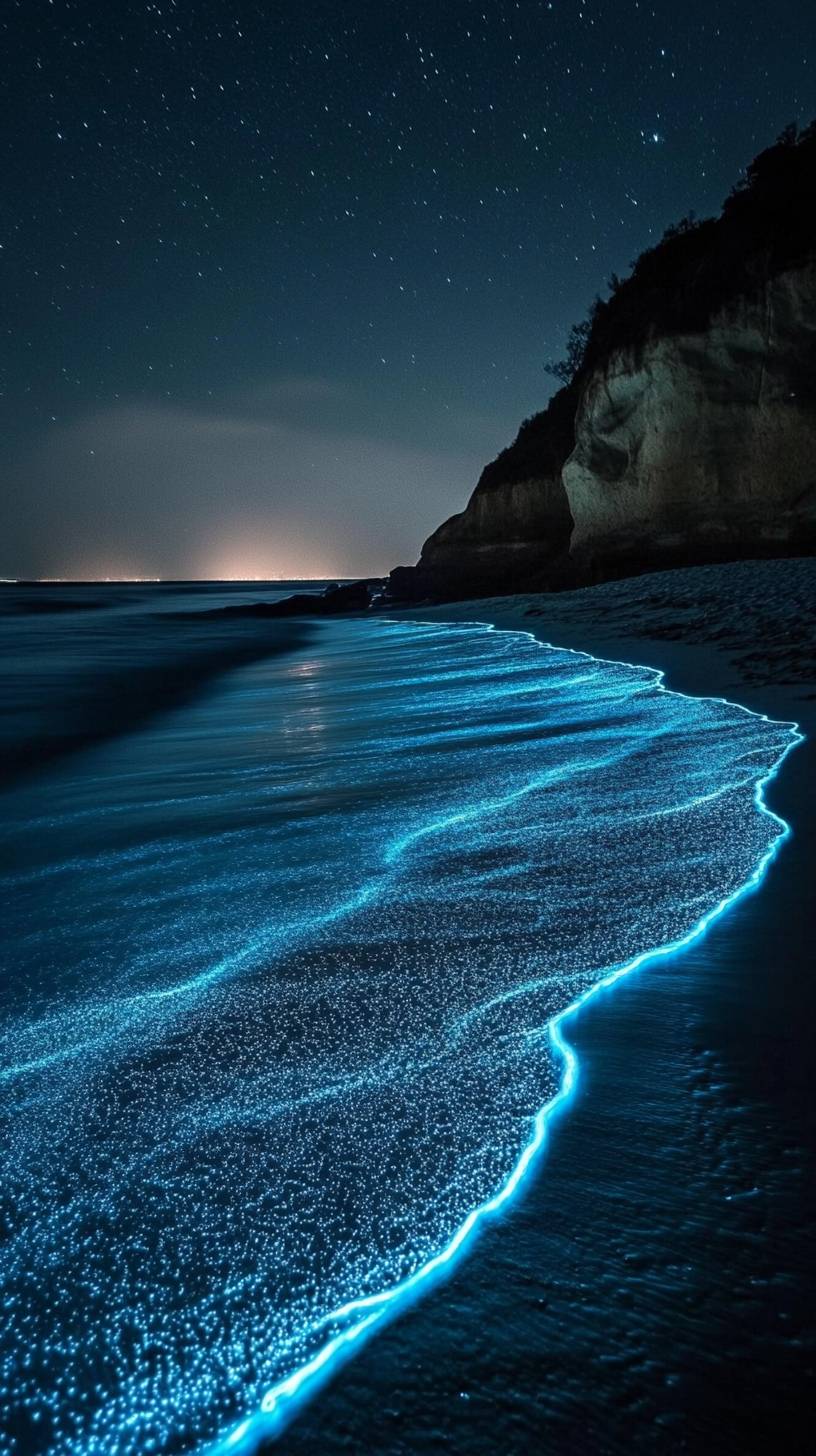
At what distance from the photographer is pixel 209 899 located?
6.93ft

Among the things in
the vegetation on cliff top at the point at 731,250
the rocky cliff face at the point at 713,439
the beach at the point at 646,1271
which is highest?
the vegetation on cliff top at the point at 731,250

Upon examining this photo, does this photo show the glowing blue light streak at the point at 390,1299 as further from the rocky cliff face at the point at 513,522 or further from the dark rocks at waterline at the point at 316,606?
the dark rocks at waterline at the point at 316,606

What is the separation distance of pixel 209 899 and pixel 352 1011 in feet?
2.75

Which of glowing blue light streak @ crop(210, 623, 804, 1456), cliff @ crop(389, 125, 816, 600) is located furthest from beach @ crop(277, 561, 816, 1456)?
cliff @ crop(389, 125, 816, 600)

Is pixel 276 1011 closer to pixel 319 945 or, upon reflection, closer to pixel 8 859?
pixel 319 945

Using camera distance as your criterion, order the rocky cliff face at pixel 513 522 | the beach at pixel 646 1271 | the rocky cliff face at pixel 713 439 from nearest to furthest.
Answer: the beach at pixel 646 1271 → the rocky cliff face at pixel 713 439 → the rocky cliff face at pixel 513 522

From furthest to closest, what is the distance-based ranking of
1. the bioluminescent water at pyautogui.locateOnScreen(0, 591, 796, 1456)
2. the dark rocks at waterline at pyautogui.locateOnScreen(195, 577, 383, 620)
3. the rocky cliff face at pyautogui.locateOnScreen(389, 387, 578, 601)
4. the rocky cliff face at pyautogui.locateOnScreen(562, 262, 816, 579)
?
1. the dark rocks at waterline at pyautogui.locateOnScreen(195, 577, 383, 620)
2. the rocky cliff face at pyautogui.locateOnScreen(389, 387, 578, 601)
3. the rocky cliff face at pyautogui.locateOnScreen(562, 262, 816, 579)
4. the bioluminescent water at pyautogui.locateOnScreen(0, 591, 796, 1456)

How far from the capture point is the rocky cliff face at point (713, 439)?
44.0 feet

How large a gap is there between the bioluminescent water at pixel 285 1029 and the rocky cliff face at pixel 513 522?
823 inches

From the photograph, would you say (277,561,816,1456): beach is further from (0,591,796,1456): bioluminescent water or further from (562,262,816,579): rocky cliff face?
(562,262,816,579): rocky cliff face

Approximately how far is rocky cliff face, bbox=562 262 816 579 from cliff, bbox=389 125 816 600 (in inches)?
0.9

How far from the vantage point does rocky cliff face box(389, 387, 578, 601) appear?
25531 millimetres

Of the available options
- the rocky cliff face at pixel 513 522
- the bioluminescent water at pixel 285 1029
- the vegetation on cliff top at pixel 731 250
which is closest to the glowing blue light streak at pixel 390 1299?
the bioluminescent water at pixel 285 1029

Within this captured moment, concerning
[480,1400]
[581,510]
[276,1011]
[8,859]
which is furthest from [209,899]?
[581,510]
